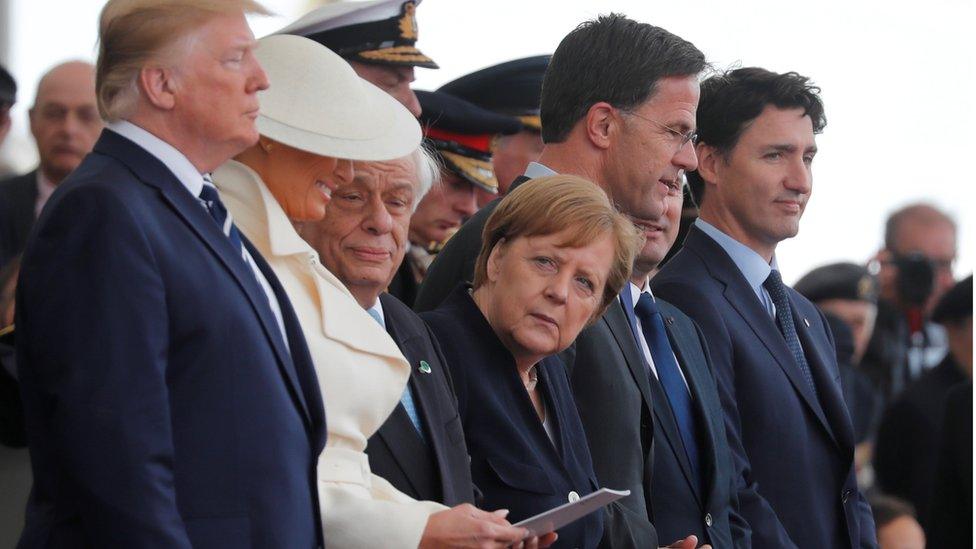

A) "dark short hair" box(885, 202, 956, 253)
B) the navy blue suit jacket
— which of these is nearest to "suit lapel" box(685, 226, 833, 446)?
the navy blue suit jacket

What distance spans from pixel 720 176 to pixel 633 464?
1408mm

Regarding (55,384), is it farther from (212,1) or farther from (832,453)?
(832,453)

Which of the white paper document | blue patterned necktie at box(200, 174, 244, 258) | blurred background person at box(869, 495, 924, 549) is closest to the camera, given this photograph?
blue patterned necktie at box(200, 174, 244, 258)

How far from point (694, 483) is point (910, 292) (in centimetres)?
508

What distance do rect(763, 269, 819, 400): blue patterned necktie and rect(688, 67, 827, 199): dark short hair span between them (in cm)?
37

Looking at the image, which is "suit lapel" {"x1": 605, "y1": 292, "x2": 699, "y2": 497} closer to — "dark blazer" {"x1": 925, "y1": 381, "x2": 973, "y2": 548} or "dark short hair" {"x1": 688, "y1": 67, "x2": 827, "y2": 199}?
"dark short hair" {"x1": 688, "y1": 67, "x2": 827, "y2": 199}

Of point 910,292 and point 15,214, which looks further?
point 910,292

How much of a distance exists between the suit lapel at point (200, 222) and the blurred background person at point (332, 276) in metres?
0.23

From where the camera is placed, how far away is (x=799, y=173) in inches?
206

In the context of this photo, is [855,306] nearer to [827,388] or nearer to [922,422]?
[922,422]

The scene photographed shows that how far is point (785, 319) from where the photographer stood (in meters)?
5.20

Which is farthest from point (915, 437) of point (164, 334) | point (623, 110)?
point (164, 334)

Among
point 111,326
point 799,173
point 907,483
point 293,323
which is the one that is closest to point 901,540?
point 907,483

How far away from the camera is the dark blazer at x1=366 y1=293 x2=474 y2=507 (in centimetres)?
339
